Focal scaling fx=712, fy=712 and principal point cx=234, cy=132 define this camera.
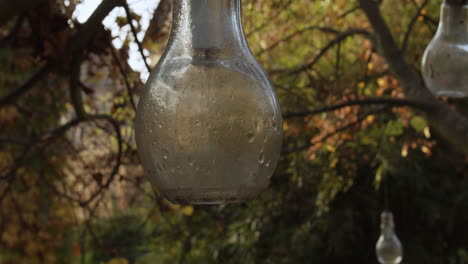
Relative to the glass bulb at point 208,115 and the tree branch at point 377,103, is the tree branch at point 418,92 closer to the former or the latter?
the tree branch at point 377,103

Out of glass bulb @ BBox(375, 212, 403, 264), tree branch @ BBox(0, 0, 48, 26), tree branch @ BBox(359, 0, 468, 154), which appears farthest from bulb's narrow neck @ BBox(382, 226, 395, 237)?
tree branch @ BBox(0, 0, 48, 26)

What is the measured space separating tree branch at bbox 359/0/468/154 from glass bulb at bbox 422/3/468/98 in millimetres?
969

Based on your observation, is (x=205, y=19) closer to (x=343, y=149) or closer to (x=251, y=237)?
(x=343, y=149)

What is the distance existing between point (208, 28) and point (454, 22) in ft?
3.54

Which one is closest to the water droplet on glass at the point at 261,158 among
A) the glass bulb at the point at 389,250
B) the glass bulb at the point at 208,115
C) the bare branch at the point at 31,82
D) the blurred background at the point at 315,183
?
→ the glass bulb at the point at 208,115

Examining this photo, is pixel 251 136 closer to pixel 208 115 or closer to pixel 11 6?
pixel 208 115

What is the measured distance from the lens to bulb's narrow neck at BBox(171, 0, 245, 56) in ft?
2.17

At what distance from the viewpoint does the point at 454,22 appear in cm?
160

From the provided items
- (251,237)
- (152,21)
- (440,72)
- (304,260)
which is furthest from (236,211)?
(440,72)

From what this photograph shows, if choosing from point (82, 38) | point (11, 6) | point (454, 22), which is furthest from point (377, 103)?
point (11, 6)

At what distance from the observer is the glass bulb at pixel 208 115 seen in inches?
24.2

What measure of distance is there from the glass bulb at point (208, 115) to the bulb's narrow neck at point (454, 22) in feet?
3.32

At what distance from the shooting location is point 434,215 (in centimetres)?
521

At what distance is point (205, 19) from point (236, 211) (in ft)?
17.8
